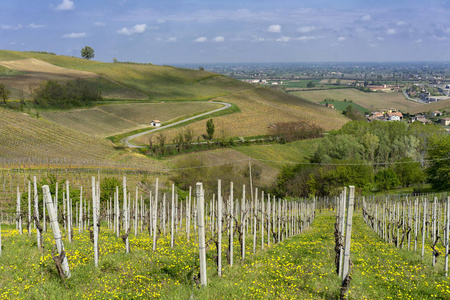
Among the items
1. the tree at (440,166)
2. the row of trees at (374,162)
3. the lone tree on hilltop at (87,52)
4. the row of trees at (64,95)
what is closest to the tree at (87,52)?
the lone tree on hilltop at (87,52)

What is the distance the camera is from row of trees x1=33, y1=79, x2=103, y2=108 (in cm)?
8492

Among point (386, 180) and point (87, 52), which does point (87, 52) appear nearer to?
point (87, 52)

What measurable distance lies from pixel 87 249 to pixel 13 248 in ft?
7.03

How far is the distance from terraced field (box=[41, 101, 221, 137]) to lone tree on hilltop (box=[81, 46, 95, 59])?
89242mm

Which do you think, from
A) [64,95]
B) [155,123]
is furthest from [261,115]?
[64,95]

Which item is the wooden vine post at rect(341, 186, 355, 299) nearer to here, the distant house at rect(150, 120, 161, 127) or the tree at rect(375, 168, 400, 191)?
the tree at rect(375, 168, 400, 191)

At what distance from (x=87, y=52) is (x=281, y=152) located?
132m

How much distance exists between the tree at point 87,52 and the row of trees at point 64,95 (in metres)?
83.2

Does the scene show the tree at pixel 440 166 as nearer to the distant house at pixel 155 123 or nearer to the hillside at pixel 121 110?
the hillside at pixel 121 110

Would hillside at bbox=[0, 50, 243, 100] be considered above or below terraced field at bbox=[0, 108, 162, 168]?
above

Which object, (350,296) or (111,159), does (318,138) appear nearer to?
(111,159)

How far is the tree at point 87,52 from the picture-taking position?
17625 cm

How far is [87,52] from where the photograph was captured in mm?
176250

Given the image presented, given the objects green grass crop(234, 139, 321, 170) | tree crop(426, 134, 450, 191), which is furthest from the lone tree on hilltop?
tree crop(426, 134, 450, 191)
